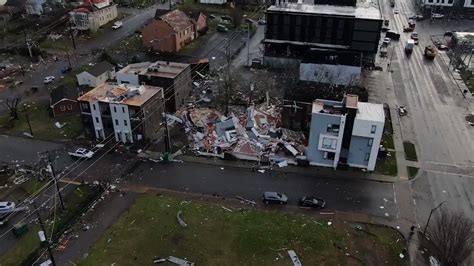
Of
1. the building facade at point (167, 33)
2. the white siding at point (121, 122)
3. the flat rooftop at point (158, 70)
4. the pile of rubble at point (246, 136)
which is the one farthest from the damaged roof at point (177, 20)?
the white siding at point (121, 122)

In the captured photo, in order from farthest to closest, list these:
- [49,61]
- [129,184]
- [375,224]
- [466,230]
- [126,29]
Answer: [126,29], [49,61], [129,184], [375,224], [466,230]

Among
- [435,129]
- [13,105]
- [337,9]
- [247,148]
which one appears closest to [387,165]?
[435,129]

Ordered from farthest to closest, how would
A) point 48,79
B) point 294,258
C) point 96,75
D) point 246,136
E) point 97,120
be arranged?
point 48,79 → point 96,75 → point 246,136 → point 97,120 → point 294,258

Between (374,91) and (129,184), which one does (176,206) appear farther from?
(374,91)

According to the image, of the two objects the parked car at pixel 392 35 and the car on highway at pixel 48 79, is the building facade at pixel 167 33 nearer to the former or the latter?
the car on highway at pixel 48 79

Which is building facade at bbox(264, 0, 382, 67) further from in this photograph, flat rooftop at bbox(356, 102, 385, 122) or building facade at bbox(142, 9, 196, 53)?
flat rooftop at bbox(356, 102, 385, 122)

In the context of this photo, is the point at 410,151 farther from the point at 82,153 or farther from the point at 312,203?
the point at 82,153

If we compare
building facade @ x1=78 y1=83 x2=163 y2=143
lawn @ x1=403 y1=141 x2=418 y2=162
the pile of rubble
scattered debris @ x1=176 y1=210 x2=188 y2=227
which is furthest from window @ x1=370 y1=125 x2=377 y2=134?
building facade @ x1=78 y1=83 x2=163 y2=143

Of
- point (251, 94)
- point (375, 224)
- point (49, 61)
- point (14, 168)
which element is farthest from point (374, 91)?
point (49, 61)
